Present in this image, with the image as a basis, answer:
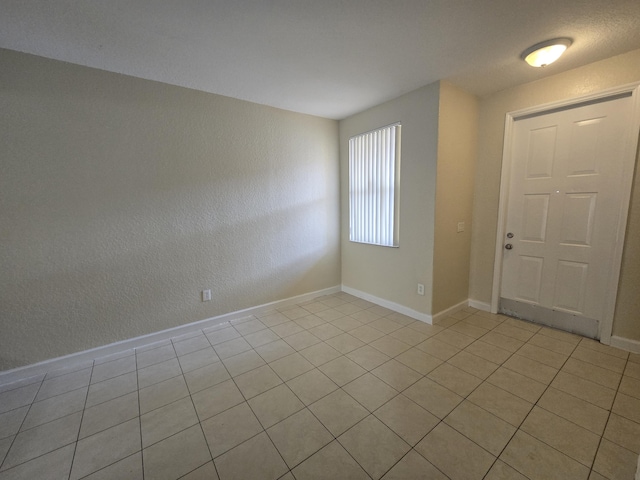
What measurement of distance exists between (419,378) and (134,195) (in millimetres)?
3001

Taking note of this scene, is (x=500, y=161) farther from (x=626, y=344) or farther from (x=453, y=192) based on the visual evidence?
(x=626, y=344)

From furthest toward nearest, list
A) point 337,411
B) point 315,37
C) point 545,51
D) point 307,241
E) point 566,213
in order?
point 307,241, point 566,213, point 545,51, point 315,37, point 337,411

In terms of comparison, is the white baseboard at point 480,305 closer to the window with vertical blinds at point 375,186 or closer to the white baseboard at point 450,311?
the white baseboard at point 450,311

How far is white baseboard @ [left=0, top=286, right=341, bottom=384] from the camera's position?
209cm

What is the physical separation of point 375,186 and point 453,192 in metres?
0.93

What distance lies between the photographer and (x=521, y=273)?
292cm

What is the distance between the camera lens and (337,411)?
169 centimetres

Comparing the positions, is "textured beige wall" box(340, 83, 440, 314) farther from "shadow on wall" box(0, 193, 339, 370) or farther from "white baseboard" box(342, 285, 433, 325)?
"shadow on wall" box(0, 193, 339, 370)

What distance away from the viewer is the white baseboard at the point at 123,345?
2.09 m

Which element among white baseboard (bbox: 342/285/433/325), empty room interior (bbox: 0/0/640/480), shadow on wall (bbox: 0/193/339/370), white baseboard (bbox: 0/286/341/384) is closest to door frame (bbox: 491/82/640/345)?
empty room interior (bbox: 0/0/640/480)

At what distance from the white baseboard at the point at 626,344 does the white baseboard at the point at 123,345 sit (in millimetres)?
3351

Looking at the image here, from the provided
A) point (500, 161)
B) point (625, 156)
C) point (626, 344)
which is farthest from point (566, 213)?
point (626, 344)

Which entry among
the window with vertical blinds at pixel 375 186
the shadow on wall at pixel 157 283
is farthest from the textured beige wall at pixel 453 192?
the shadow on wall at pixel 157 283

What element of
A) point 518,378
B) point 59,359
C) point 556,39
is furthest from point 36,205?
point 556,39
